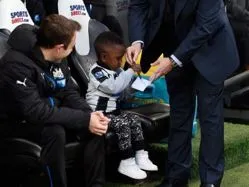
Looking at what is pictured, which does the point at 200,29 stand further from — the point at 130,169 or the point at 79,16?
the point at 79,16

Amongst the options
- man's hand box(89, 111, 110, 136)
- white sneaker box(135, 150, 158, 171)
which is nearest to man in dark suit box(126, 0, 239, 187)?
white sneaker box(135, 150, 158, 171)

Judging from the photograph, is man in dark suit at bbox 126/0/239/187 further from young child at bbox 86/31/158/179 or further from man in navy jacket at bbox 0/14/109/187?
man in navy jacket at bbox 0/14/109/187

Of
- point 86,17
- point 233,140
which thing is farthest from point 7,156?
point 233,140

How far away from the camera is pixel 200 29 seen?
4473 millimetres

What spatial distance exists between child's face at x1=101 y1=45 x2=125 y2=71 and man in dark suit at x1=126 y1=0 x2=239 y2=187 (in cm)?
43

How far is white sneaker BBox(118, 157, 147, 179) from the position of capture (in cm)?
506

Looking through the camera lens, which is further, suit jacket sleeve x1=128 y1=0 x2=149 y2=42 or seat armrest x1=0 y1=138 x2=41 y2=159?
suit jacket sleeve x1=128 y1=0 x2=149 y2=42

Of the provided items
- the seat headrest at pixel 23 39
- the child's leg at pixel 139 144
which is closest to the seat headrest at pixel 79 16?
the child's leg at pixel 139 144

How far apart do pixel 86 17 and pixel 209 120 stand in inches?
64.3

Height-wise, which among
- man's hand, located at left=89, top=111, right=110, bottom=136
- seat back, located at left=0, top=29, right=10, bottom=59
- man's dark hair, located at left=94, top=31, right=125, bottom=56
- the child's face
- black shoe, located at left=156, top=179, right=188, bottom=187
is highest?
seat back, located at left=0, top=29, right=10, bottom=59

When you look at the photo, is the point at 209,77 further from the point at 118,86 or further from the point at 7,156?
the point at 7,156

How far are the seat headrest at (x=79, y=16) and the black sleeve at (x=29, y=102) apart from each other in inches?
→ 50.1

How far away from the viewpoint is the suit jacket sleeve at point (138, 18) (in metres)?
4.76

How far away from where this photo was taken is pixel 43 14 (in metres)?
6.49
